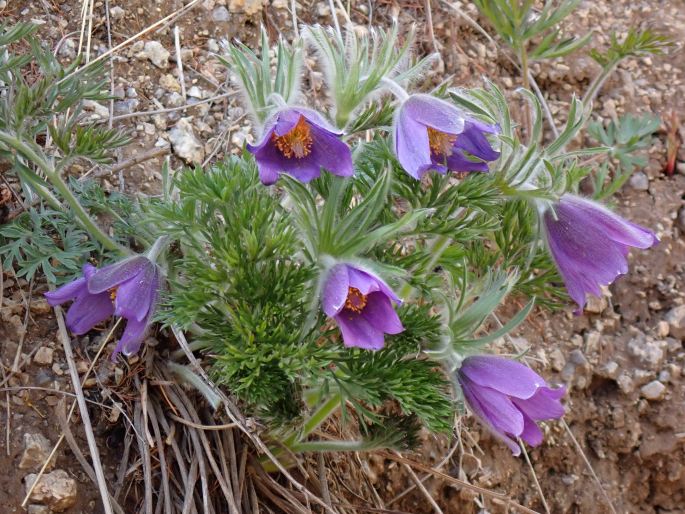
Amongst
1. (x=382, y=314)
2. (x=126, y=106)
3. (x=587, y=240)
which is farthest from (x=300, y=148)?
(x=126, y=106)

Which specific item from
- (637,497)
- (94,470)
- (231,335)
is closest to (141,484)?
(94,470)

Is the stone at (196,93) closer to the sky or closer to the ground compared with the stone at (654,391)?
closer to the sky

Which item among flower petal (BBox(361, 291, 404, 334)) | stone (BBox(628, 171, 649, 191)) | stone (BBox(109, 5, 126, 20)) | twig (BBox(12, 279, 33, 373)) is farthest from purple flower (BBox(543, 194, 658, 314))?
stone (BBox(109, 5, 126, 20))

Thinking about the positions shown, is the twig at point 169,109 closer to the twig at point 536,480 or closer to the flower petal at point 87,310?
the flower petal at point 87,310

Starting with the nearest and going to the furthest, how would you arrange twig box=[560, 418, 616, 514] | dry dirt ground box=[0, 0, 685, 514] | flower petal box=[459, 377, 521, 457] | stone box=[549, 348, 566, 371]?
flower petal box=[459, 377, 521, 457], dry dirt ground box=[0, 0, 685, 514], twig box=[560, 418, 616, 514], stone box=[549, 348, 566, 371]

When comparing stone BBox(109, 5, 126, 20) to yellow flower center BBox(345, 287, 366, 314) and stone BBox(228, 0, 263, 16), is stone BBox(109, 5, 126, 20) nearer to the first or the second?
stone BBox(228, 0, 263, 16)

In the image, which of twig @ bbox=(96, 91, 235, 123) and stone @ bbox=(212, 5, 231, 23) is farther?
stone @ bbox=(212, 5, 231, 23)

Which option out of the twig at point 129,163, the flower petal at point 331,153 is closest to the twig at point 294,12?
the twig at point 129,163

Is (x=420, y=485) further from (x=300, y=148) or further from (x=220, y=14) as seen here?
(x=220, y=14)

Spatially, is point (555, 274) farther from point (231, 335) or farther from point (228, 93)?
point (228, 93)
